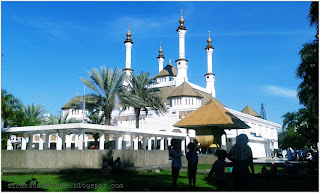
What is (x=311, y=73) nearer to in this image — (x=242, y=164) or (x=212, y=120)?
(x=212, y=120)

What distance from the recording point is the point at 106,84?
A: 25.4 metres

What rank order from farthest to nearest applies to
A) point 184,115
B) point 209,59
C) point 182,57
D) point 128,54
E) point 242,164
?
point 209,59
point 128,54
point 182,57
point 184,115
point 242,164

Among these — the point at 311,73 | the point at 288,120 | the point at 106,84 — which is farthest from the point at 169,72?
the point at 311,73

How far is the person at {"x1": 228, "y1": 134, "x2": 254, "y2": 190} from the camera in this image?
6234 mm

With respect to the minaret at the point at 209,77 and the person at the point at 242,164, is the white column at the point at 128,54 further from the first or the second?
the person at the point at 242,164

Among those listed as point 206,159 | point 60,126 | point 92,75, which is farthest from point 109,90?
point 206,159

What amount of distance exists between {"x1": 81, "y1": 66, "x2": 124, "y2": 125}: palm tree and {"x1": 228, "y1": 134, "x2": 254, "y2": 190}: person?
19.8 metres

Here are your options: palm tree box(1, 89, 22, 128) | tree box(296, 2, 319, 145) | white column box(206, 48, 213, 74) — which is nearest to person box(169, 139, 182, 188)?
tree box(296, 2, 319, 145)

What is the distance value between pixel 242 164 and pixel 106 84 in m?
20.1

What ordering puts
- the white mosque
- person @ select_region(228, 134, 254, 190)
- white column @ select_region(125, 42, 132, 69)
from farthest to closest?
white column @ select_region(125, 42, 132, 69)
the white mosque
person @ select_region(228, 134, 254, 190)

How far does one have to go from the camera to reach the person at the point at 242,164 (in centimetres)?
623

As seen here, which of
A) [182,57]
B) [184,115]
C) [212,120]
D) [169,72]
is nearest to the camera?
[212,120]

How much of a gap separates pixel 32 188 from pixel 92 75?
1692 cm

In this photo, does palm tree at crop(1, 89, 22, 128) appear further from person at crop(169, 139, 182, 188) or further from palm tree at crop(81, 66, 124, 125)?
person at crop(169, 139, 182, 188)
